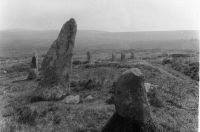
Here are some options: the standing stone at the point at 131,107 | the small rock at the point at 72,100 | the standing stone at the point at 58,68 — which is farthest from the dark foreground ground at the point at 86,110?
the standing stone at the point at 131,107

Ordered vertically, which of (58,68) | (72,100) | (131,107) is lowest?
(72,100)

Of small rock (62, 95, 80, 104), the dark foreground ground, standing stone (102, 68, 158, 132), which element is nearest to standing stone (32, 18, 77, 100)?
small rock (62, 95, 80, 104)

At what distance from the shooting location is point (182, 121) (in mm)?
15453

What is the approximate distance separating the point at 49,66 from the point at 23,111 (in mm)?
5610

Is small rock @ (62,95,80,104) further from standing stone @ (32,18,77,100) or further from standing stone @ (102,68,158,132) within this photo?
standing stone @ (102,68,158,132)

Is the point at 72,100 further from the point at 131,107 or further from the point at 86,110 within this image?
the point at 131,107

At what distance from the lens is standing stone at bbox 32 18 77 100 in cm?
1934

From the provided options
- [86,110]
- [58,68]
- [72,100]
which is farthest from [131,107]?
[58,68]

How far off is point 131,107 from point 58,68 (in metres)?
10.1

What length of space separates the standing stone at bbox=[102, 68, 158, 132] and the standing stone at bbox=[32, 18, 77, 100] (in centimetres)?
847

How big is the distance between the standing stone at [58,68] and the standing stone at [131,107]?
8.47m

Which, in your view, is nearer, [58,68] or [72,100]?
[72,100]

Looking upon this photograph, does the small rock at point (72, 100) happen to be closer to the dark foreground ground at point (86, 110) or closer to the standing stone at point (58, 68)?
the dark foreground ground at point (86, 110)

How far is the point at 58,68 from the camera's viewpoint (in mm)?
20172
